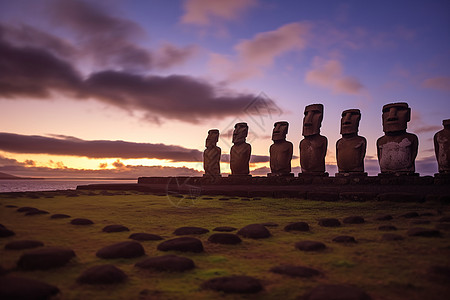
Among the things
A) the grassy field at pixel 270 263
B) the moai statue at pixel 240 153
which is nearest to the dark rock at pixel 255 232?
the grassy field at pixel 270 263

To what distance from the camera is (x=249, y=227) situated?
3.90 metres

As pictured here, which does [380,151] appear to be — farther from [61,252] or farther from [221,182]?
[61,252]

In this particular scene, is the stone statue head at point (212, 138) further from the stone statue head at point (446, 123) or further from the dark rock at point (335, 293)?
the dark rock at point (335, 293)

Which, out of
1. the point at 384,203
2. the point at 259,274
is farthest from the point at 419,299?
the point at 384,203

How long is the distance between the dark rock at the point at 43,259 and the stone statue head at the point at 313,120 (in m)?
12.8

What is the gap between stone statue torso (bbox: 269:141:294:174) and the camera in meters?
15.4

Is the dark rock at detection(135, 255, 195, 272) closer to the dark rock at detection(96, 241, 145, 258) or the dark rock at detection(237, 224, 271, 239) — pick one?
the dark rock at detection(96, 241, 145, 258)

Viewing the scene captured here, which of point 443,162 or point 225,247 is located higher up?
point 443,162

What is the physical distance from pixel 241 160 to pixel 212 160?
2.67 metres

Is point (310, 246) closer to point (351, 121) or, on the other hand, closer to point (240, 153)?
point (351, 121)

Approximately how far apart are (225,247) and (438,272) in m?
1.78

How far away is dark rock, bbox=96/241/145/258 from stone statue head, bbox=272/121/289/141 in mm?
13514

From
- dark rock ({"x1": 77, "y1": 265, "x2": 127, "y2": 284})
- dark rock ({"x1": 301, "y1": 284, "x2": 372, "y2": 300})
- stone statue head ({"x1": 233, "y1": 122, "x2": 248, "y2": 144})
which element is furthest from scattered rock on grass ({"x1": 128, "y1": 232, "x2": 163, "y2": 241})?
stone statue head ({"x1": 233, "y1": 122, "x2": 248, "y2": 144})

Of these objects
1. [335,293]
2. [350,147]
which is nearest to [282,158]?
[350,147]
